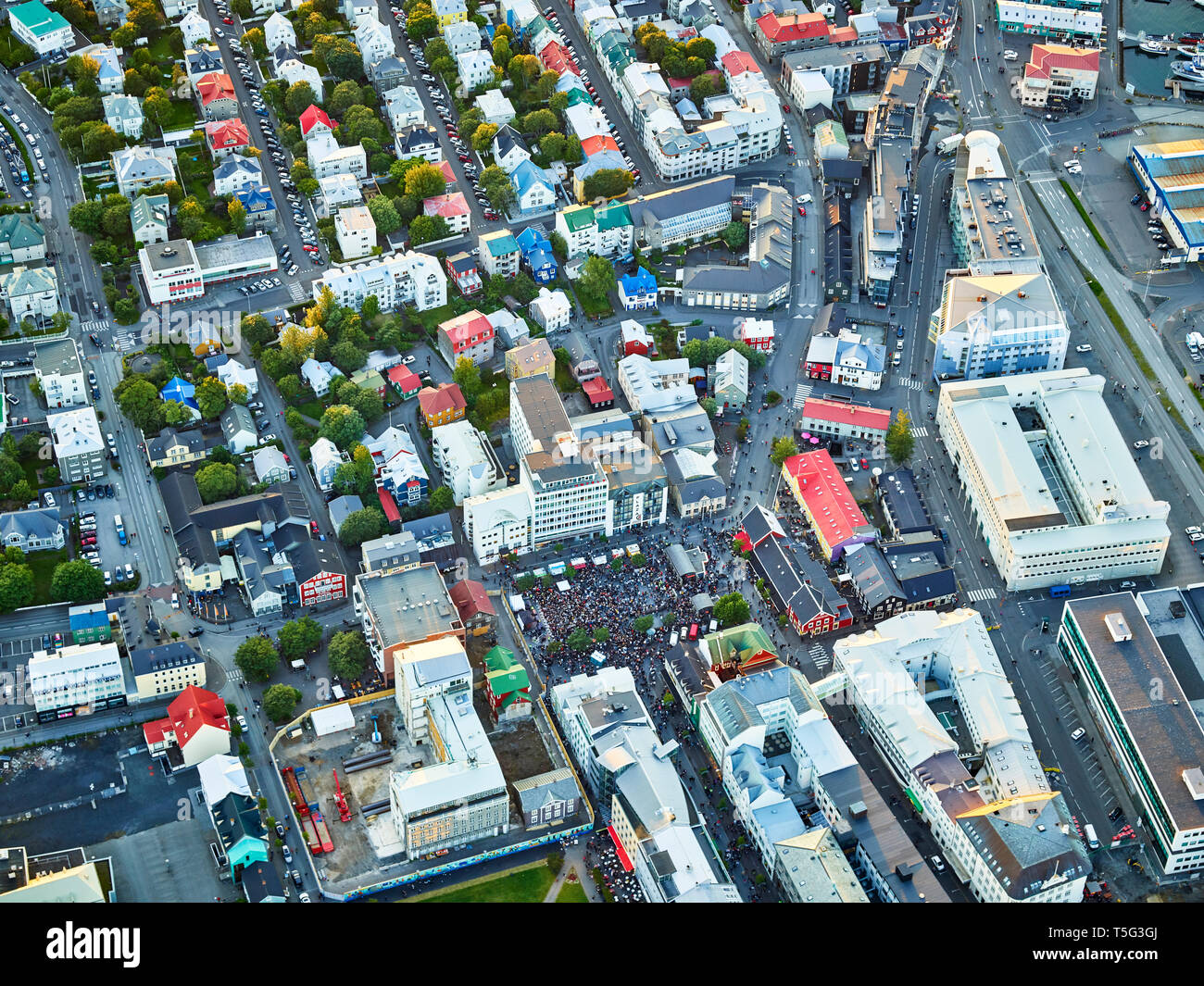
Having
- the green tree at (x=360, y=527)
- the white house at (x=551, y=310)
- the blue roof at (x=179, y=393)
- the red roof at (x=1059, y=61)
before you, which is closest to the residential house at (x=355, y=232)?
the white house at (x=551, y=310)

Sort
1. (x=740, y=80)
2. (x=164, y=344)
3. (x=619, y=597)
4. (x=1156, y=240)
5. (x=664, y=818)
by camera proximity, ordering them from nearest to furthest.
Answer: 1. (x=664, y=818)
2. (x=619, y=597)
3. (x=164, y=344)
4. (x=1156, y=240)
5. (x=740, y=80)

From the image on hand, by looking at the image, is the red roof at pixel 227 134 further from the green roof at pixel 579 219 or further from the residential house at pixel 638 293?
the residential house at pixel 638 293

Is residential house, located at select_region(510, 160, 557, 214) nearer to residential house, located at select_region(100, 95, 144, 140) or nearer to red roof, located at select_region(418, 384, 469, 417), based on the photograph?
red roof, located at select_region(418, 384, 469, 417)

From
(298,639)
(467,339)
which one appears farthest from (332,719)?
(467,339)

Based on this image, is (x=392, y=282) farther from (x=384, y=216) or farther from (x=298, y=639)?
(x=298, y=639)
